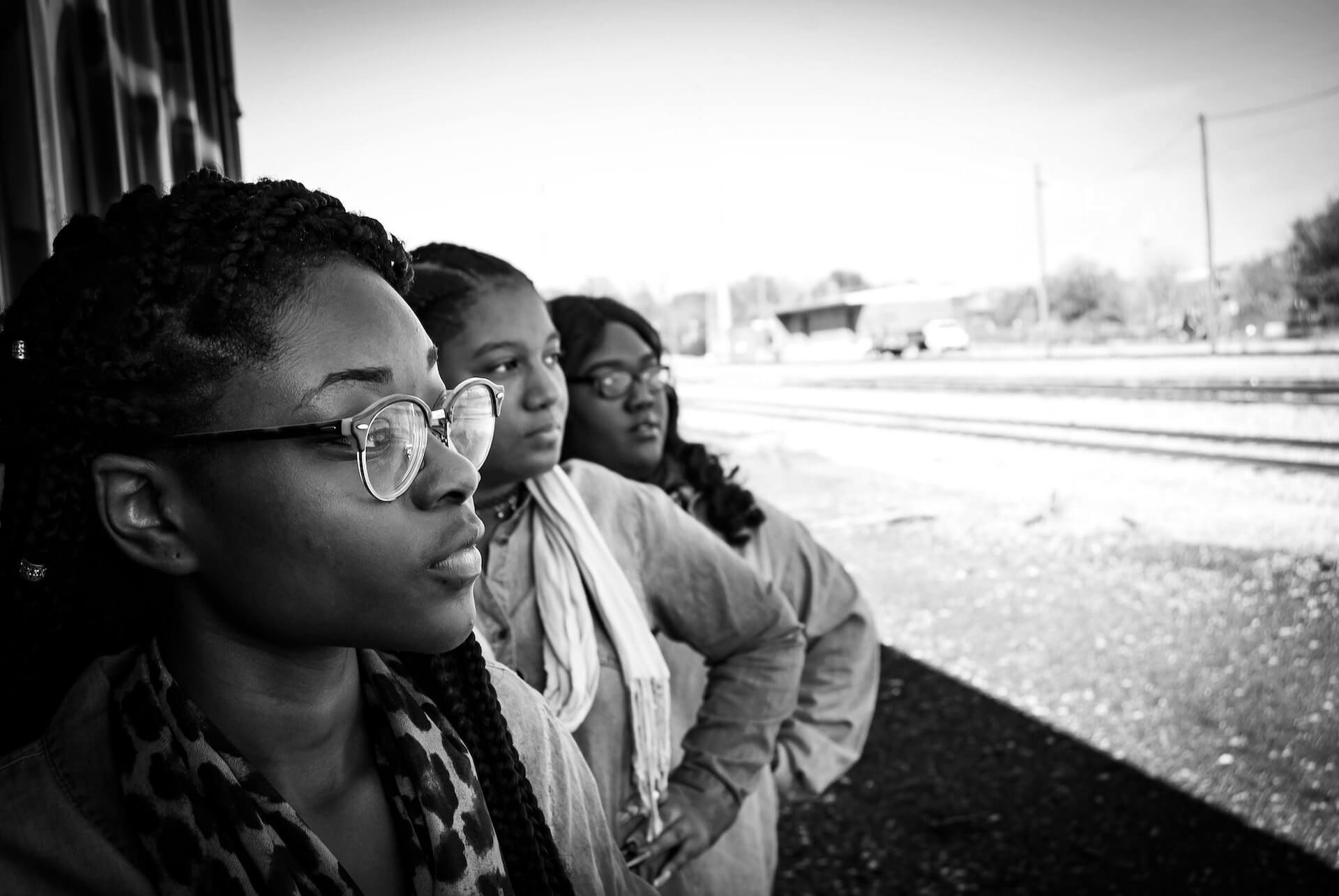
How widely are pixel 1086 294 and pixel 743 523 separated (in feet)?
196

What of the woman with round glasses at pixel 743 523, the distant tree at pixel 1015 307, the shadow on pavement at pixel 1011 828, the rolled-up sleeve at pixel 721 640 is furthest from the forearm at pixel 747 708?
the distant tree at pixel 1015 307

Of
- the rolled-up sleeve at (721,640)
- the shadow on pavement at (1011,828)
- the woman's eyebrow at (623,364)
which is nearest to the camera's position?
the rolled-up sleeve at (721,640)

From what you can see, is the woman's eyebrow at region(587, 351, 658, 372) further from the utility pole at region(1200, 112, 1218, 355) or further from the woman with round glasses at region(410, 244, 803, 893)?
the utility pole at region(1200, 112, 1218, 355)

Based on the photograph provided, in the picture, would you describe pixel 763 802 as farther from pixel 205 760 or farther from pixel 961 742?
pixel 961 742

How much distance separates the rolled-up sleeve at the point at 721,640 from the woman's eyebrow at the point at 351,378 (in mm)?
1095

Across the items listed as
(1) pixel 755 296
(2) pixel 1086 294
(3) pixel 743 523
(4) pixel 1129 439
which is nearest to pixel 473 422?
(3) pixel 743 523

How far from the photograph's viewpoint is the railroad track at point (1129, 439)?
→ 32.9ft

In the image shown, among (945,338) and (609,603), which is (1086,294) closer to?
(945,338)

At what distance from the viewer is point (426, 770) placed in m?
1.32

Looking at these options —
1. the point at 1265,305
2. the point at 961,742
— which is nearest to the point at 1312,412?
the point at 961,742

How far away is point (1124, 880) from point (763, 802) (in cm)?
204

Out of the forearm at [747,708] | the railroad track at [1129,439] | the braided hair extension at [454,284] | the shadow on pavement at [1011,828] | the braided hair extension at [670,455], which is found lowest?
the shadow on pavement at [1011,828]

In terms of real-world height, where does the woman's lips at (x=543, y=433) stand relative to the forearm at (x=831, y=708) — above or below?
above

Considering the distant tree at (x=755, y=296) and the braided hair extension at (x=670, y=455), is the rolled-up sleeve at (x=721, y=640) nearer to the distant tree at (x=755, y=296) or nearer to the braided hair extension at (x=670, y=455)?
the braided hair extension at (x=670, y=455)
